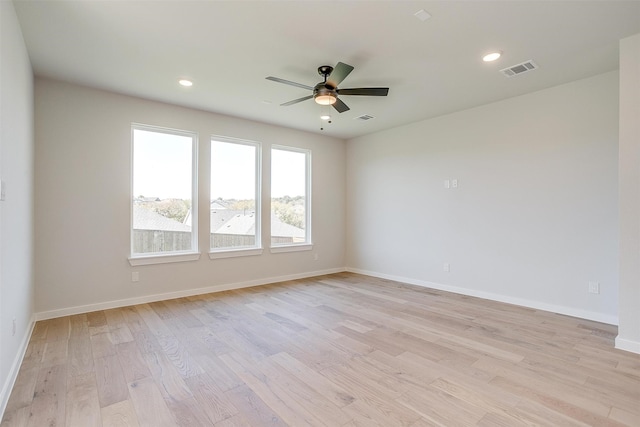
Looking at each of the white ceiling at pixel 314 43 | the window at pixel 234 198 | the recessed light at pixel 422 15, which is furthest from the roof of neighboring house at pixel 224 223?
the recessed light at pixel 422 15

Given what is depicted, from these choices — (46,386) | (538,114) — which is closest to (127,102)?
(46,386)

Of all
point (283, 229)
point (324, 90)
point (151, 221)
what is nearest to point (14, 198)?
point (151, 221)

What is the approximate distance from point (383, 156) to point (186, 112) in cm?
352

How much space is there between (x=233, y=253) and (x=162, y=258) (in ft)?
3.53

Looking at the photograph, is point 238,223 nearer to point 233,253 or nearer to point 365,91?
point 233,253

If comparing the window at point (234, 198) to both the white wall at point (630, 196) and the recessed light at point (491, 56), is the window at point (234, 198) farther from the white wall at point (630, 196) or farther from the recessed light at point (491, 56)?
the white wall at point (630, 196)

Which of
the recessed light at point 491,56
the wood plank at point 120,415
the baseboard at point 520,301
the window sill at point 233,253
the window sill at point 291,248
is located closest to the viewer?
the wood plank at point 120,415

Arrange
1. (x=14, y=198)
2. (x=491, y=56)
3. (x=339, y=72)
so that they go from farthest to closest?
(x=491, y=56) → (x=339, y=72) → (x=14, y=198)

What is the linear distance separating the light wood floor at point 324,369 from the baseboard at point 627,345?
10 cm

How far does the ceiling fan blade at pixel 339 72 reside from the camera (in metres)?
2.82

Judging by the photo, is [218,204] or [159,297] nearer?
[159,297]

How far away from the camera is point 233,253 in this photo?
16.8ft

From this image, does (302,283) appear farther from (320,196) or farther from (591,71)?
(591,71)

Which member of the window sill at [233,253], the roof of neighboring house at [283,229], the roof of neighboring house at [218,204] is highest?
the roof of neighboring house at [218,204]
